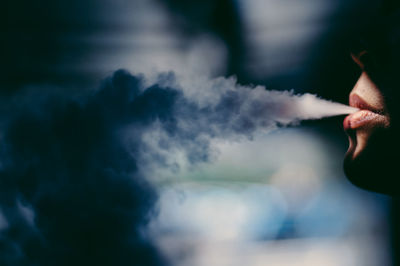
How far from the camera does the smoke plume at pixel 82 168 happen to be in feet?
2.15

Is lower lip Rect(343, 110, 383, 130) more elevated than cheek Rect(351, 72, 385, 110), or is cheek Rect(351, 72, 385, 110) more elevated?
cheek Rect(351, 72, 385, 110)

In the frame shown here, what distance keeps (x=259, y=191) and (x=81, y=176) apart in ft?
5.42

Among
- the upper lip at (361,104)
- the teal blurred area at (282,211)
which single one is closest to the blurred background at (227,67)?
the teal blurred area at (282,211)

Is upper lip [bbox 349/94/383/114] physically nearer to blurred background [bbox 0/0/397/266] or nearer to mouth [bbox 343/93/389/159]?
mouth [bbox 343/93/389/159]

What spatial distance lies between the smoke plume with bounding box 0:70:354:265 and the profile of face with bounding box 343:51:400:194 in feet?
1.93

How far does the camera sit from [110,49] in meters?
0.98

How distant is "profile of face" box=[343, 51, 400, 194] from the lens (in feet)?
2.43

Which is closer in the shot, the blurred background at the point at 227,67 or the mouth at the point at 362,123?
the mouth at the point at 362,123

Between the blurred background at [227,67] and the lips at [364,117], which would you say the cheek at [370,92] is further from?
the blurred background at [227,67]

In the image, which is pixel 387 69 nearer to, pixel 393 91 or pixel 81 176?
pixel 393 91

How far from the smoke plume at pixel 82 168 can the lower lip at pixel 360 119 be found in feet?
1.91

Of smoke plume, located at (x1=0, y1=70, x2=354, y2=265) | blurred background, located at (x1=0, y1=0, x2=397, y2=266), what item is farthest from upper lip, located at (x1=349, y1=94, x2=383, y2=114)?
smoke plume, located at (x1=0, y1=70, x2=354, y2=265)

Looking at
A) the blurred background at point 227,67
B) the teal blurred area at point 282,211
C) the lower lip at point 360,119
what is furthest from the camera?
the teal blurred area at point 282,211

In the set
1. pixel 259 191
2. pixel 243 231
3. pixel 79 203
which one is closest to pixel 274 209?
pixel 259 191
